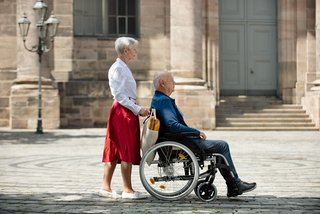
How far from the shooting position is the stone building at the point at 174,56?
78.7ft

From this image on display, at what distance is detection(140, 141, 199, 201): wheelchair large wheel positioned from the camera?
775 cm

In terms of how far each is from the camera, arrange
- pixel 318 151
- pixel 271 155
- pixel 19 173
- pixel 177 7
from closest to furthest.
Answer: pixel 19 173, pixel 271 155, pixel 318 151, pixel 177 7

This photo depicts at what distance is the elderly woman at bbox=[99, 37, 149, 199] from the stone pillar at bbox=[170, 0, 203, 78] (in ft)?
51.6

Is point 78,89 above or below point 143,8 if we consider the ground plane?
below

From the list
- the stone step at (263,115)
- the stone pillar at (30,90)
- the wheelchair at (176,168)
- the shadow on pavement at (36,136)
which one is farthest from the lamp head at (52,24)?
the wheelchair at (176,168)

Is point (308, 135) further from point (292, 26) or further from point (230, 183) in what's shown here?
point (230, 183)

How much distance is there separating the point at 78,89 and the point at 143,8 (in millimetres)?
3445

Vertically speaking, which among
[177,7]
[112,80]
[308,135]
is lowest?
[308,135]

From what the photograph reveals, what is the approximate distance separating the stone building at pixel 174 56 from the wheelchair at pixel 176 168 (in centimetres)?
1587

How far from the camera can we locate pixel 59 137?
2017 cm

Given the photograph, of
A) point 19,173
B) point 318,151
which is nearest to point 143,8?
point 318,151

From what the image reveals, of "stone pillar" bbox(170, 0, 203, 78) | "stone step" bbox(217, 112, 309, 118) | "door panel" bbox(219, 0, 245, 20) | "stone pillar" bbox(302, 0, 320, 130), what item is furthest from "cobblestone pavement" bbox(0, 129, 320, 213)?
"door panel" bbox(219, 0, 245, 20)

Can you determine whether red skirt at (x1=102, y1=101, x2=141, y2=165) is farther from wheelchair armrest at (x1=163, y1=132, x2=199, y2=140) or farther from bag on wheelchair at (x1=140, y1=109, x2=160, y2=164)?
wheelchair armrest at (x1=163, y1=132, x2=199, y2=140)

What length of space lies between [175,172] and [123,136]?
64cm
